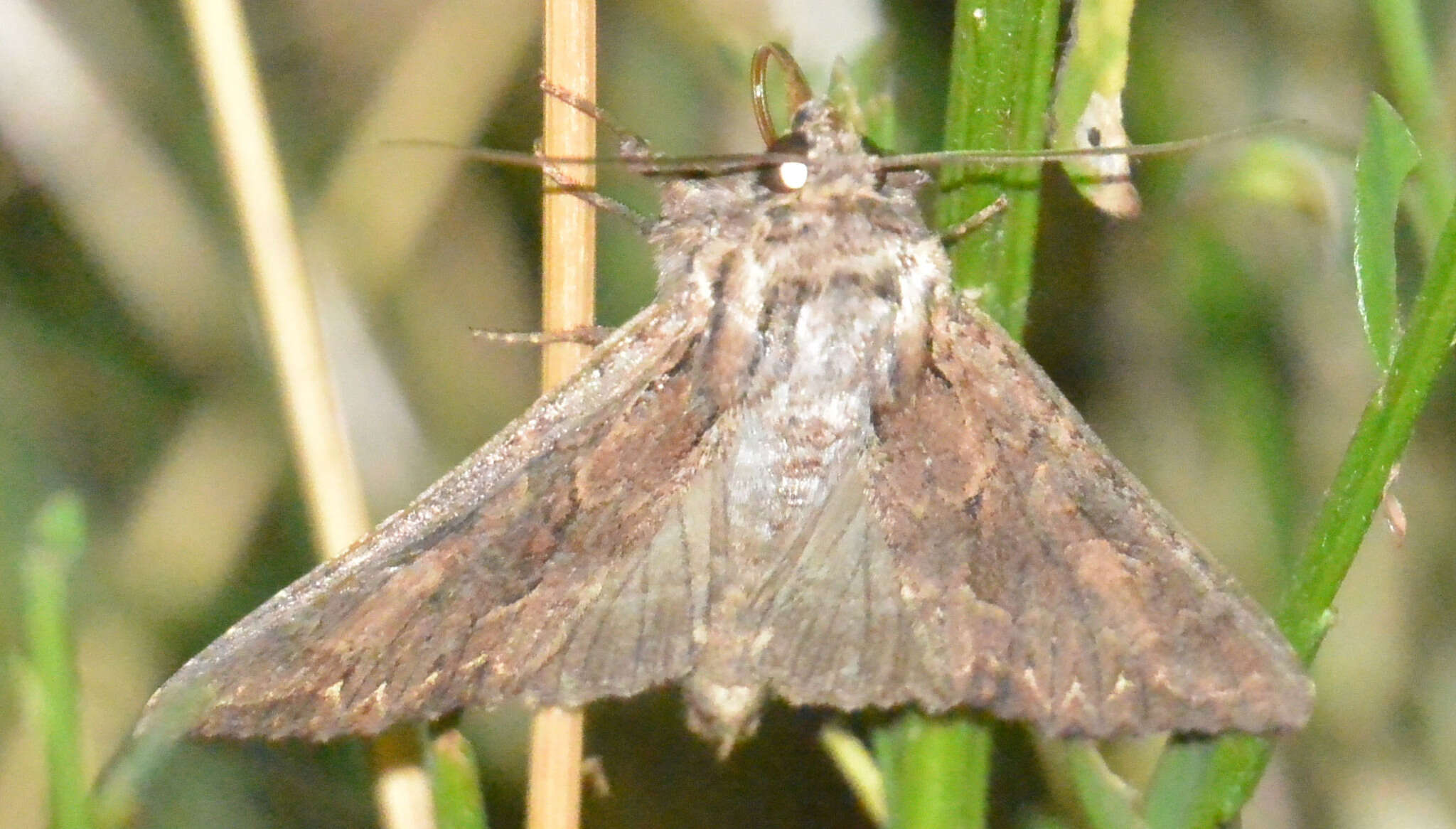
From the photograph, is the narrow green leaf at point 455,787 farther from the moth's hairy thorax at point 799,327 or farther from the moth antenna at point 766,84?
the moth antenna at point 766,84

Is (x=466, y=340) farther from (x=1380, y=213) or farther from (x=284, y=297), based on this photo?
(x=1380, y=213)

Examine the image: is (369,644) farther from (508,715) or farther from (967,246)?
(508,715)

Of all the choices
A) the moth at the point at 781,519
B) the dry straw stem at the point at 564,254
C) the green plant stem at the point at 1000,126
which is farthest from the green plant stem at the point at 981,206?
the dry straw stem at the point at 564,254

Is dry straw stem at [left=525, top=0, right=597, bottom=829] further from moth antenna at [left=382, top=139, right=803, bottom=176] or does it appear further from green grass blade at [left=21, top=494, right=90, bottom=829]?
green grass blade at [left=21, top=494, right=90, bottom=829]

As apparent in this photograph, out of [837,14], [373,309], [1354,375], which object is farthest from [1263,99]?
[373,309]

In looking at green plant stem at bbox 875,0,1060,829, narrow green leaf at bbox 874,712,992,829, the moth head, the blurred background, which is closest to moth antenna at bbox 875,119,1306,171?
green plant stem at bbox 875,0,1060,829

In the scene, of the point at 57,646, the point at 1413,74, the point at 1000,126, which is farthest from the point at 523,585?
the point at 1413,74
